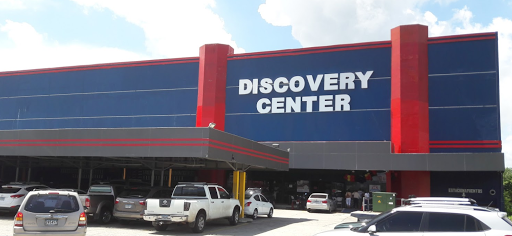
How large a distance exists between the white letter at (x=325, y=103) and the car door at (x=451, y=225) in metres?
23.1

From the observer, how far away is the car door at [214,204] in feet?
57.3

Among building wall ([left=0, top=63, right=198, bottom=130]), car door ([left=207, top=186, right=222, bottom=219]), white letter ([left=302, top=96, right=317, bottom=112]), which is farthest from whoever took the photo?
building wall ([left=0, top=63, right=198, bottom=130])

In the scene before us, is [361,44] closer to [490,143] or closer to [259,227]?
[490,143]

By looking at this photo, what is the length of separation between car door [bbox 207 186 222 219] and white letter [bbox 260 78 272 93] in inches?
631

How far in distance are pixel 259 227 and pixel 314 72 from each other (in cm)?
1582

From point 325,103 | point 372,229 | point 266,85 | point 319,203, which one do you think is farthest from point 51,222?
point 266,85

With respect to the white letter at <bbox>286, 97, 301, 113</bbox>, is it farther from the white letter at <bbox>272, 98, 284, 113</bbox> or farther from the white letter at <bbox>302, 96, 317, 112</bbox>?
the white letter at <bbox>302, 96, 317, 112</bbox>

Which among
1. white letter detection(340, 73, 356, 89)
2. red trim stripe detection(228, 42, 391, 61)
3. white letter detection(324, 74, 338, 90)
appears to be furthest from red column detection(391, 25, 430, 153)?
white letter detection(324, 74, 338, 90)

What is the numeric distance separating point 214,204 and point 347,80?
1698 cm

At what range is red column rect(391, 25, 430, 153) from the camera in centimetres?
2902

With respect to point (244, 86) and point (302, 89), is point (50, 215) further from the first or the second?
point (244, 86)

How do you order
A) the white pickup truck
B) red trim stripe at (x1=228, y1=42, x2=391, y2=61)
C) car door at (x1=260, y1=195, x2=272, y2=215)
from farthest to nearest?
1. red trim stripe at (x1=228, y1=42, x2=391, y2=61)
2. car door at (x1=260, y1=195, x2=272, y2=215)
3. the white pickup truck

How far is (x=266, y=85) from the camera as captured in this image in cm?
3347

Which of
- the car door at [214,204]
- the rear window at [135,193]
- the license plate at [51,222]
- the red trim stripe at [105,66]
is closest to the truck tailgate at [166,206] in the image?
the car door at [214,204]
